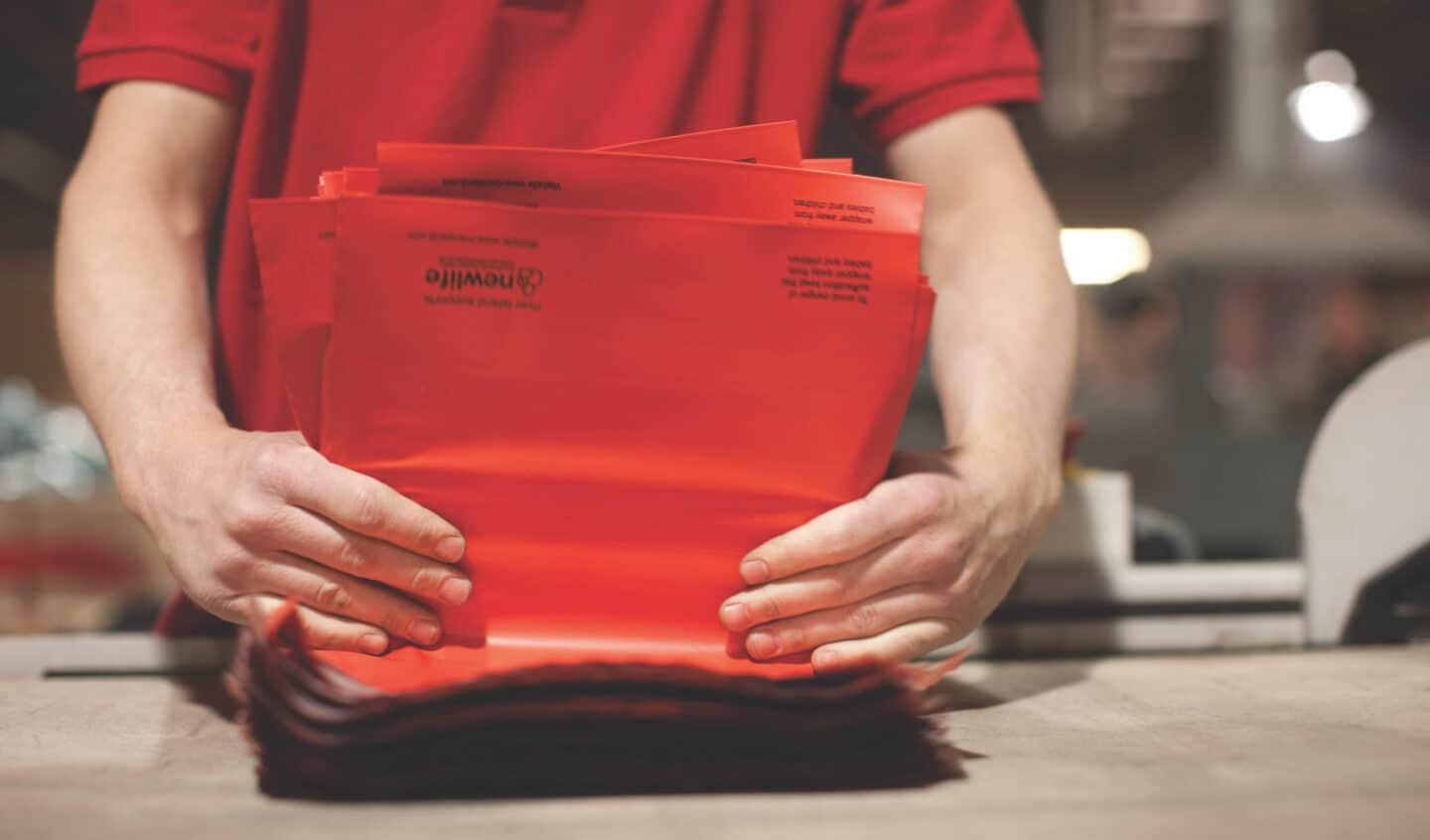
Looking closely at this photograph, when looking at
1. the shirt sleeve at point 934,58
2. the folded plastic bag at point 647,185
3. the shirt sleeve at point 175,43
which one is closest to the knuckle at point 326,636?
the folded plastic bag at point 647,185

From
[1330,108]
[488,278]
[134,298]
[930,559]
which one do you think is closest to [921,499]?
[930,559]

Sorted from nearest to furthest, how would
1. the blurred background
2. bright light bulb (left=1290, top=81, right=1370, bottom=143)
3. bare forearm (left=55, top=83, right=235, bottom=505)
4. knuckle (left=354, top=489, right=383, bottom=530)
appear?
knuckle (left=354, top=489, right=383, bottom=530), bare forearm (left=55, top=83, right=235, bottom=505), the blurred background, bright light bulb (left=1290, top=81, right=1370, bottom=143)

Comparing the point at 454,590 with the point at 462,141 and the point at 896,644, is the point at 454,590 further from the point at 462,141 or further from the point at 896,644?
the point at 462,141

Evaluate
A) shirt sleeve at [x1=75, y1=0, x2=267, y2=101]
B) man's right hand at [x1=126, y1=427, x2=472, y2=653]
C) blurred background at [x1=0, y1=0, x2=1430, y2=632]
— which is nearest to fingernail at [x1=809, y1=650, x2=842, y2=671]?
man's right hand at [x1=126, y1=427, x2=472, y2=653]

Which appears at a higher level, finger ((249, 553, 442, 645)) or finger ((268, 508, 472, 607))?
finger ((268, 508, 472, 607))

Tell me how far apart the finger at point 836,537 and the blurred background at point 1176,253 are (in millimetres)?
898

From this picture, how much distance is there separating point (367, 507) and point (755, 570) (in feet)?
0.64

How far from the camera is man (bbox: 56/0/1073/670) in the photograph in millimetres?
579

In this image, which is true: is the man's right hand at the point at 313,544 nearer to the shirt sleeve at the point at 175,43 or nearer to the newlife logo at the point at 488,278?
the newlife logo at the point at 488,278

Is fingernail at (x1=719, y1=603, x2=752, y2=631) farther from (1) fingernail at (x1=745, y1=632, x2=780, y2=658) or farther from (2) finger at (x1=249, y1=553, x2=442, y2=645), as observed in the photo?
(2) finger at (x1=249, y1=553, x2=442, y2=645)

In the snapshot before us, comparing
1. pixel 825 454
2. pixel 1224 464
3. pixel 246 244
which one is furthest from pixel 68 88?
pixel 825 454

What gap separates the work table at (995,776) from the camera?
0.44 m

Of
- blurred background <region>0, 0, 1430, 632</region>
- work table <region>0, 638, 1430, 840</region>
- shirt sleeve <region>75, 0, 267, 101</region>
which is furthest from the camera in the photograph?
blurred background <region>0, 0, 1430, 632</region>

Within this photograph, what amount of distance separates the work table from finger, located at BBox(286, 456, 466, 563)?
0.42 feet
